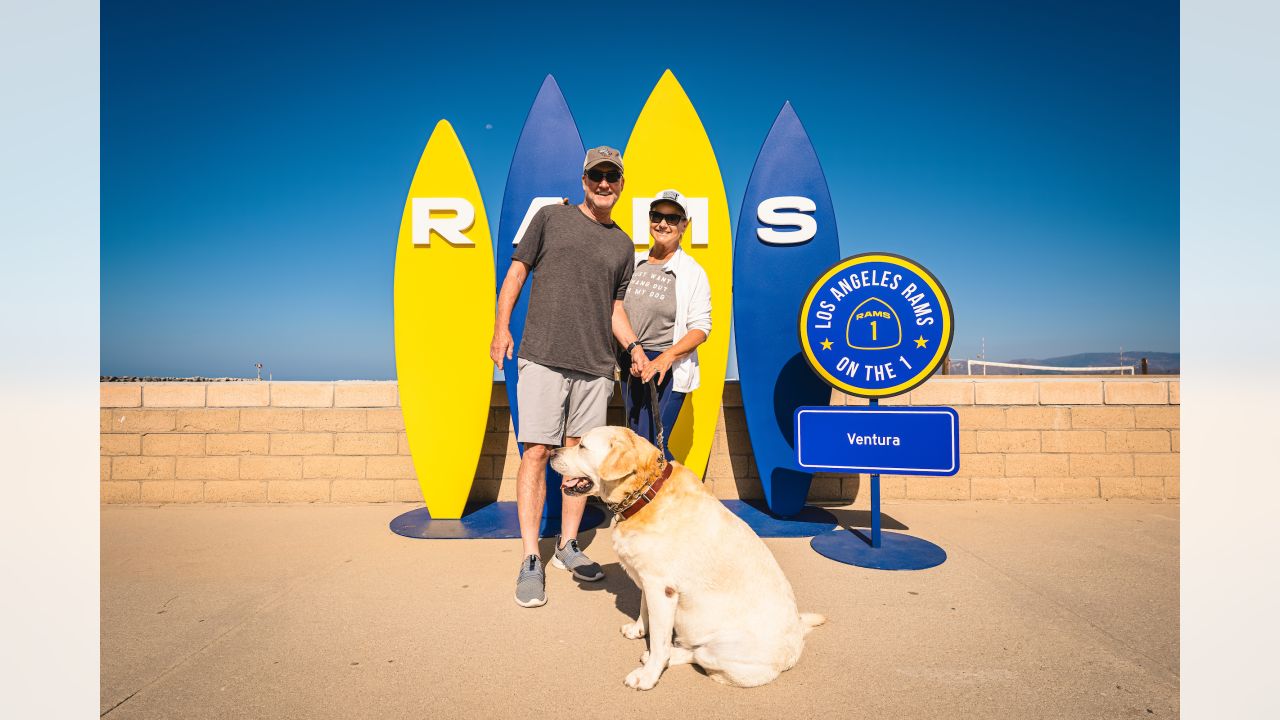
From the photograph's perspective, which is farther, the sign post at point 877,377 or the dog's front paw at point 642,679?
the sign post at point 877,377

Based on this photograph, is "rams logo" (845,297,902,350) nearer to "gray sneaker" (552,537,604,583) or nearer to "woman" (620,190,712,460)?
"woman" (620,190,712,460)

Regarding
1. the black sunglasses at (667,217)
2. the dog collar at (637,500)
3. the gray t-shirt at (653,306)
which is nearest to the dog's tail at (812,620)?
the dog collar at (637,500)

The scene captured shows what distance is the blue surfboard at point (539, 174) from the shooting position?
3893 millimetres

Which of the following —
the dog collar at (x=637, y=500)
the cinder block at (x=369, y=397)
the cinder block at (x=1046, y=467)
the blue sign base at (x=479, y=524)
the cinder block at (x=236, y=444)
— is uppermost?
the cinder block at (x=369, y=397)

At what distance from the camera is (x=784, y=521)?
12.0ft

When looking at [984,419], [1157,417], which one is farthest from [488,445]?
[1157,417]

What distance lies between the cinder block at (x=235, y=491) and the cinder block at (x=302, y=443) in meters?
0.32

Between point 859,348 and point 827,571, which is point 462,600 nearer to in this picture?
point 827,571

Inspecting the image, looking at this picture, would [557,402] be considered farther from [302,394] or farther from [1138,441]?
[1138,441]

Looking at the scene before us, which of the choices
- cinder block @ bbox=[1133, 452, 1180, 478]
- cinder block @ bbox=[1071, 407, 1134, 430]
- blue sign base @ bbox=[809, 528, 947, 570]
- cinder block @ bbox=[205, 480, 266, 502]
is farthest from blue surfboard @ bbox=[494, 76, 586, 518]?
cinder block @ bbox=[1133, 452, 1180, 478]

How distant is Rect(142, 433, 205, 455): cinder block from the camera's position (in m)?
4.26

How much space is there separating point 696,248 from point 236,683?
3.35m

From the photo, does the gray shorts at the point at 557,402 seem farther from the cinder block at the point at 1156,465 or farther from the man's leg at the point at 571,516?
the cinder block at the point at 1156,465

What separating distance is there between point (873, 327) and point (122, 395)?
5.45 m
